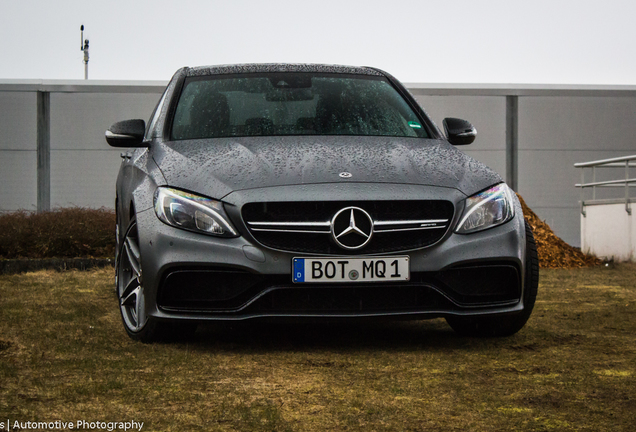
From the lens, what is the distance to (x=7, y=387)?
334 centimetres

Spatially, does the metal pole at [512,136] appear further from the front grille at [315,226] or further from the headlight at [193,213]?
the headlight at [193,213]

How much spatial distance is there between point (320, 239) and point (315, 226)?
0.22 ft

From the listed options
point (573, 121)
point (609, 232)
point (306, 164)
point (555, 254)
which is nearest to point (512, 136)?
point (573, 121)

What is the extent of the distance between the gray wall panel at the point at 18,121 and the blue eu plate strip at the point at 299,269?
16.8m

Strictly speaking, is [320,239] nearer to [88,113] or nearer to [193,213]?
[193,213]

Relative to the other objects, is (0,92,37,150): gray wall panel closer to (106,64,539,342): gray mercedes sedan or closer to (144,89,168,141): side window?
(144,89,168,141): side window

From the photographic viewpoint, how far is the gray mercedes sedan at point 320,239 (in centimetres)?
408

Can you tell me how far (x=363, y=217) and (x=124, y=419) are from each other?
1.66 m

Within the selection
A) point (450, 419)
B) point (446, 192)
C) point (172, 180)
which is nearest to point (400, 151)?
point (446, 192)

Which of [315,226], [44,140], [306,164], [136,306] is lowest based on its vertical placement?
[136,306]

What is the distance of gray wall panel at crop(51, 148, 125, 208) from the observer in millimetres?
19281

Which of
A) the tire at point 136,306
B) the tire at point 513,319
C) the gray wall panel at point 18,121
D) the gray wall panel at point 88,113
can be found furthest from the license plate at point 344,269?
the gray wall panel at point 18,121

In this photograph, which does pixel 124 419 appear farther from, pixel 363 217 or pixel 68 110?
pixel 68 110

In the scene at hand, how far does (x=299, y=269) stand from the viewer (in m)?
4.06
